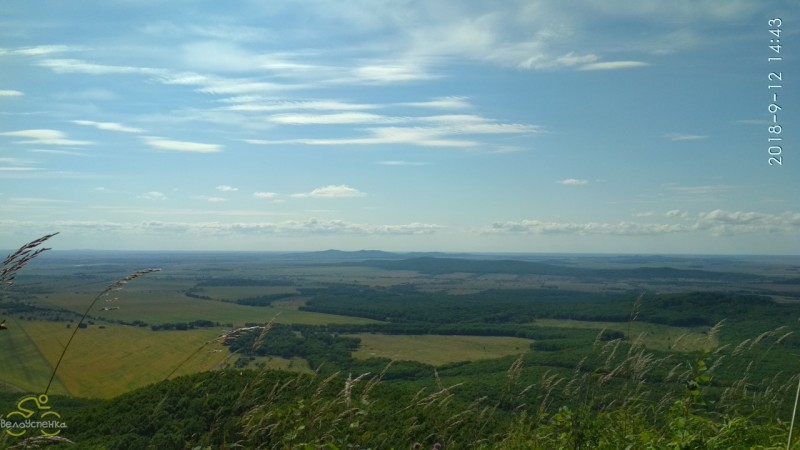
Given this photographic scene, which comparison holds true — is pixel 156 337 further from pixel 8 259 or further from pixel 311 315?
pixel 8 259

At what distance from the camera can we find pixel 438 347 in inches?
3233

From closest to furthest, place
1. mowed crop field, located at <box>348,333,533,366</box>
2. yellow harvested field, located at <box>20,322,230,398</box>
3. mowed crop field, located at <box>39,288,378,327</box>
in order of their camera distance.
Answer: yellow harvested field, located at <box>20,322,230,398</box> → mowed crop field, located at <box>348,333,533,366</box> → mowed crop field, located at <box>39,288,378,327</box>

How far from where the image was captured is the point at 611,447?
5020 millimetres

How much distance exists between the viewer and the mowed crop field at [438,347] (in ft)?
231

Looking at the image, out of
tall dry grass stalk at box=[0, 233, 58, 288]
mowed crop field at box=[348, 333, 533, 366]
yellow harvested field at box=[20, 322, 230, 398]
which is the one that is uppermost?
tall dry grass stalk at box=[0, 233, 58, 288]

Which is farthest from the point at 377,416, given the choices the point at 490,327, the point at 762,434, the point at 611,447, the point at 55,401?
the point at 490,327

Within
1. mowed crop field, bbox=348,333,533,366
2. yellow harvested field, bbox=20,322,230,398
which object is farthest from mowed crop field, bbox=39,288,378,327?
mowed crop field, bbox=348,333,533,366

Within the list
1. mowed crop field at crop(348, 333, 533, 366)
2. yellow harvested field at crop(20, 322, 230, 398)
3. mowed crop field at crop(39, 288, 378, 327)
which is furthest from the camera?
mowed crop field at crop(39, 288, 378, 327)

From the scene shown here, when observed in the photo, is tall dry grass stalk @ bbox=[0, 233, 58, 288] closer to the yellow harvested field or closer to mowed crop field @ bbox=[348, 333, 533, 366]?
the yellow harvested field

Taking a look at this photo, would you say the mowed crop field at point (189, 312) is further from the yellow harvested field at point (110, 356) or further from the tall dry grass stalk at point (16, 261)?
the tall dry grass stalk at point (16, 261)

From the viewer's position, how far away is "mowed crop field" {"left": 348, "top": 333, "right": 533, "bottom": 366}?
70438 mm

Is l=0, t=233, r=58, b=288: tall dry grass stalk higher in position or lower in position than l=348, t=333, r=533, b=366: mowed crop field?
higher

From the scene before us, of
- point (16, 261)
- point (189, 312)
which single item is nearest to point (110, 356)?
point (189, 312)

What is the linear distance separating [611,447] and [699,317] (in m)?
107
